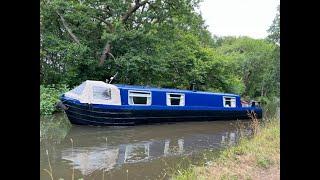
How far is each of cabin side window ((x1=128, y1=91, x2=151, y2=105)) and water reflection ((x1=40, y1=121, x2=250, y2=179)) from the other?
0.88 m

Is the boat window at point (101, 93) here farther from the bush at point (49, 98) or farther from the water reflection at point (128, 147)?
the bush at point (49, 98)

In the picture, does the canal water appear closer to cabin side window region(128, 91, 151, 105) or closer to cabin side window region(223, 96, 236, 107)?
cabin side window region(128, 91, 151, 105)

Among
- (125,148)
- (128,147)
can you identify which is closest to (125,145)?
(128,147)

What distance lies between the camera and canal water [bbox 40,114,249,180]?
659cm

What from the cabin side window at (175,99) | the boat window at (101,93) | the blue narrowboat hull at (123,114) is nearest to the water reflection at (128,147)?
the blue narrowboat hull at (123,114)

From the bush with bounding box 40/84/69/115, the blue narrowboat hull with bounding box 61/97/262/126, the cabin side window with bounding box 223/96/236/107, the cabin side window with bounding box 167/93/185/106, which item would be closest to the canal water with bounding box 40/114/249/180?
the blue narrowboat hull with bounding box 61/97/262/126

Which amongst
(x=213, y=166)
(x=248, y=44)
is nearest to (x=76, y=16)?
(x=213, y=166)

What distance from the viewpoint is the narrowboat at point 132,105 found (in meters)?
12.1

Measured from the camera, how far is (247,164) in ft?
19.5
